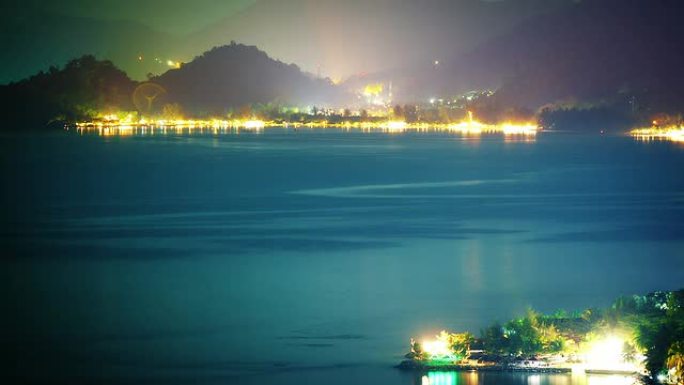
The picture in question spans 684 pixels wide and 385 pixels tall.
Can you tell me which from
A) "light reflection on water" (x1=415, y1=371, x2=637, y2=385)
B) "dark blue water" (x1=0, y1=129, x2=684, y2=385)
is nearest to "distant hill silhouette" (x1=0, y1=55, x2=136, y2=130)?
"dark blue water" (x1=0, y1=129, x2=684, y2=385)

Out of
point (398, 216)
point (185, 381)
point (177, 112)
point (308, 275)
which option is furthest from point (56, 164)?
point (177, 112)

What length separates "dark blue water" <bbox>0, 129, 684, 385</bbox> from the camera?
56.5 feet

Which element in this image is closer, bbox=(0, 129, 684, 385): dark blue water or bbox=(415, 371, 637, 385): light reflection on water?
bbox=(415, 371, 637, 385): light reflection on water

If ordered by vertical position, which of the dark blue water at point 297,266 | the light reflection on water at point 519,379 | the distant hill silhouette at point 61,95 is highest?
the distant hill silhouette at point 61,95

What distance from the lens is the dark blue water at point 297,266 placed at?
Answer: 56.5 feet

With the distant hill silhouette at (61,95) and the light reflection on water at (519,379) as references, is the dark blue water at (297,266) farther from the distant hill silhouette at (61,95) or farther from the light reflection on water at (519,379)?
the distant hill silhouette at (61,95)

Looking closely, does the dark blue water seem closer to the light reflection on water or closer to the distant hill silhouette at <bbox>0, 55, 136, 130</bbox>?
the light reflection on water

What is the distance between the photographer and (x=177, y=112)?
652 feet

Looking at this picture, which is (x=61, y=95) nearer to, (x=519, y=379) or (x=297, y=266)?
(x=297, y=266)

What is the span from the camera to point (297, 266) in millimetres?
25719

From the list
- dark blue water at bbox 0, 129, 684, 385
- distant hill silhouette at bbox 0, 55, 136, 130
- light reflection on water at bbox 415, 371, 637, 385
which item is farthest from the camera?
distant hill silhouette at bbox 0, 55, 136, 130

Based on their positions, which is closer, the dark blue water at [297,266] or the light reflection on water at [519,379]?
the light reflection on water at [519,379]

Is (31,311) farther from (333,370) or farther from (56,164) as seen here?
(56,164)

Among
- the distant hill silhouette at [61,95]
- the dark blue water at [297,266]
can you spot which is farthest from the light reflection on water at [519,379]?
the distant hill silhouette at [61,95]
